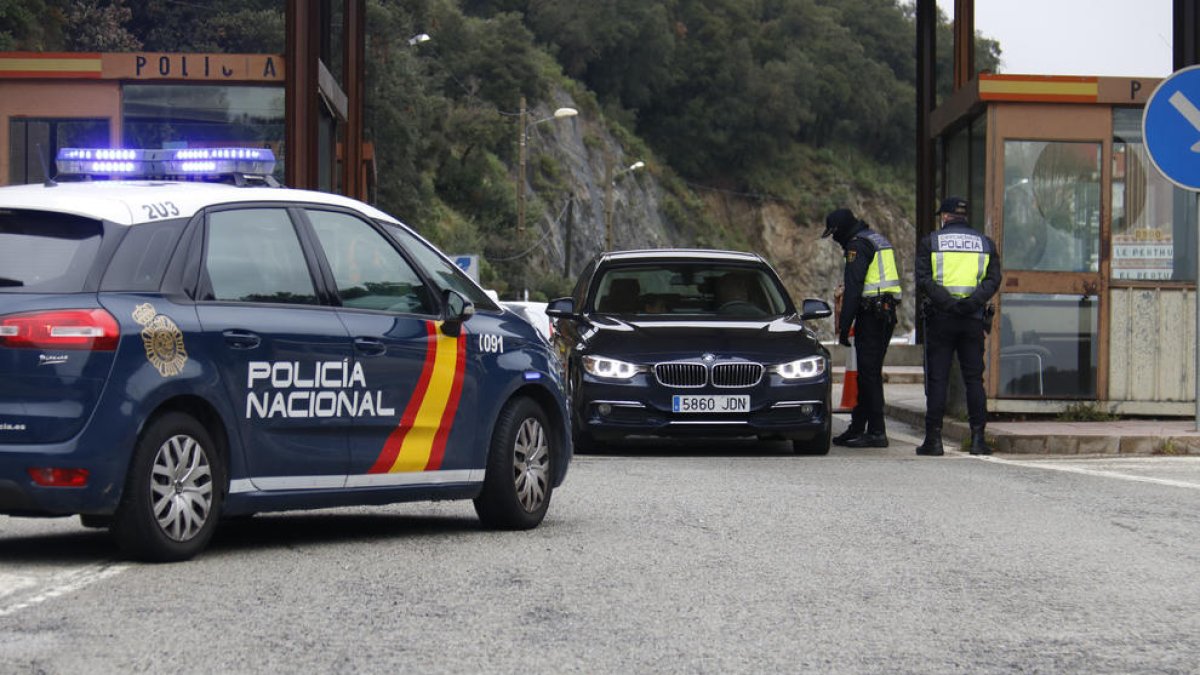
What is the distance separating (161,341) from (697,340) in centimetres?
783

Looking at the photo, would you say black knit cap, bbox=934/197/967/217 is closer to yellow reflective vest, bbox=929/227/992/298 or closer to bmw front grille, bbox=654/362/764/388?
yellow reflective vest, bbox=929/227/992/298

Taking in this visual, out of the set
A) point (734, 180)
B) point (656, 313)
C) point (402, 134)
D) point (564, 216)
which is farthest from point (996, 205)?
point (734, 180)

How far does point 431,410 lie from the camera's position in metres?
8.70

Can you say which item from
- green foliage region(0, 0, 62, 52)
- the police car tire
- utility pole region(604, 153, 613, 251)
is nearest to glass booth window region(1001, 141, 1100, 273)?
the police car tire

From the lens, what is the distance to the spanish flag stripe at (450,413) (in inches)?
343

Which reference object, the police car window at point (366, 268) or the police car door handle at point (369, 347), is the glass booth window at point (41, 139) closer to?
the police car window at point (366, 268)

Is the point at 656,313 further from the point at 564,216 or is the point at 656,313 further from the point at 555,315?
the point at 564,216

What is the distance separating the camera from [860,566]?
773 cm

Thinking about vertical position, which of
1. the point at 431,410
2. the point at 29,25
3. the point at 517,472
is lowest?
the point at 517,472

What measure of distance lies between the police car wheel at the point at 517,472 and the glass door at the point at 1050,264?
8.86 meters

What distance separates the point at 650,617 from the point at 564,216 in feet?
258

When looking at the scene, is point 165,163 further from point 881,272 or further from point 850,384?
point 850,384

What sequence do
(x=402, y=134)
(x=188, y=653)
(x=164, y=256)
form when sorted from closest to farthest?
(x=188, y=653)
(x=164, y=256)
(x=402, y=134)

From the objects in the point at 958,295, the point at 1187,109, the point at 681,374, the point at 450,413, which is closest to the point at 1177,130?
the point at 1187,109
